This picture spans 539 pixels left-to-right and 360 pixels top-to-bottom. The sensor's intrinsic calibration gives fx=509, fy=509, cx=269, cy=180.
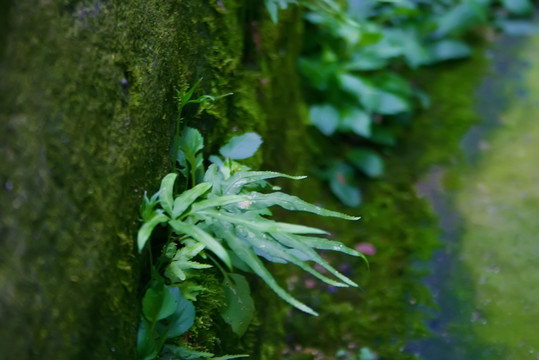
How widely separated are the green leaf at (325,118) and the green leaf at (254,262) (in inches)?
59.8

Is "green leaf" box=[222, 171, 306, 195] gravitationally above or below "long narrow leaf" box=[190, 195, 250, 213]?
below

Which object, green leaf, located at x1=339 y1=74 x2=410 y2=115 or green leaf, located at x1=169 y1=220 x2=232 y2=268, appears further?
green leaf, located at x1=339 y1=74 x2=410 y2=115

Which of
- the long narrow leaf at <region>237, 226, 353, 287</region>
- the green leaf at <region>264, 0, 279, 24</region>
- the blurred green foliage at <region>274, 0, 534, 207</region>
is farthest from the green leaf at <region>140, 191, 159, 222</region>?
the blurred green foliage at <region>274, 0, 534, 207</region>

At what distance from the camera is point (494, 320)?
2.01 meters

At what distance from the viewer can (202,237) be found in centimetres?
116

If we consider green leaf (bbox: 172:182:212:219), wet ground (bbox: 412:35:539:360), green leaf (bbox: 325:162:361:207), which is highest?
green leaf (bbox: 172:182:212:219)

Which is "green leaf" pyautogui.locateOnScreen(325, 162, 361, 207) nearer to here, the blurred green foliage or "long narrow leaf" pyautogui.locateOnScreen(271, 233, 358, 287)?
the blurred green foliage

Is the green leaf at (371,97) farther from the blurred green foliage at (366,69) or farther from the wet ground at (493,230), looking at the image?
the wet ground at (493,230)

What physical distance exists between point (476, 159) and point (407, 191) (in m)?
0.46

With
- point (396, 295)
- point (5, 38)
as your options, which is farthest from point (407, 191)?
point (5, 38)

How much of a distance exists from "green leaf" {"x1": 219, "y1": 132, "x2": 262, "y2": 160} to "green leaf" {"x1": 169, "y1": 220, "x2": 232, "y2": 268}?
449mm

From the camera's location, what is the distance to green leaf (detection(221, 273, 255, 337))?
1439 millimetres

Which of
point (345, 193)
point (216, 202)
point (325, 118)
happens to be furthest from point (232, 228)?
point (325, 118)

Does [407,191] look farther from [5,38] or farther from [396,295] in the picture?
[5,38]
